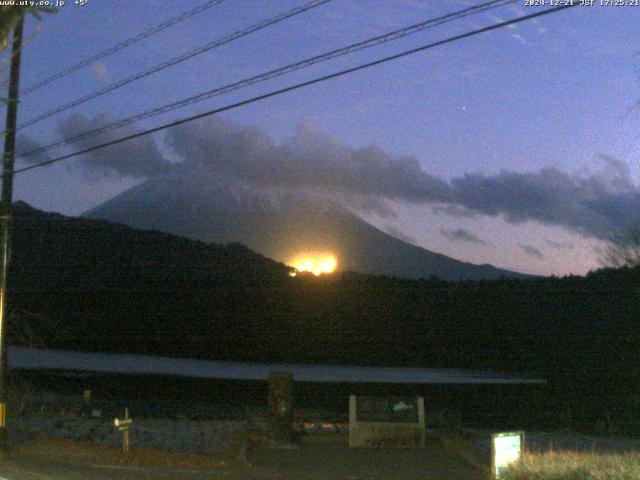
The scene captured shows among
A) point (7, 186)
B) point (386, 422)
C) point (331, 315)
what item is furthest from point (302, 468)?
point (331, 315)

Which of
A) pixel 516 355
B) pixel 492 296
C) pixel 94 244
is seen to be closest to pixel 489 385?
pixel 516 355

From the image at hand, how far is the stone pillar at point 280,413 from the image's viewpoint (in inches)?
739

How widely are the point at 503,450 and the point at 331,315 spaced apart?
40.2m

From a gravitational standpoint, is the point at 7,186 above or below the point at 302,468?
Answer: above

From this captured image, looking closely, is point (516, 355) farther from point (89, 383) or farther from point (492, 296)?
point (89, 383)

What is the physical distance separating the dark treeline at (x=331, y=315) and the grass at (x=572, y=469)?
3006 cm

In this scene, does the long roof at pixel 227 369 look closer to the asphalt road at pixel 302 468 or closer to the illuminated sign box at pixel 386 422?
the illuminated sign box at pixel 386 422

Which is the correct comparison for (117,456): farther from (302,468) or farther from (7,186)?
(7,186)

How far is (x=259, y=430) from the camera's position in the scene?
70.8ft

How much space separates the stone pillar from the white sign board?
8.51 meters

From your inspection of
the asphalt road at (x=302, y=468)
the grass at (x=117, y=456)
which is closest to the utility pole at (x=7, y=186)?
the grass at (x=117, y=456)

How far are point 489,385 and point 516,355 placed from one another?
7.97 meters

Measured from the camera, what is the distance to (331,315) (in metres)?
50.8

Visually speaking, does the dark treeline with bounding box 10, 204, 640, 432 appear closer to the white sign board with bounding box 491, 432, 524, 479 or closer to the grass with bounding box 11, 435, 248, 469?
the grass with bounding box 11, 435, 248, 469
